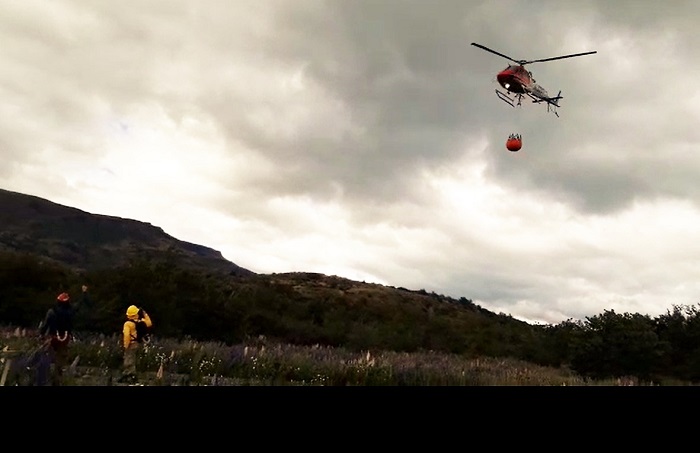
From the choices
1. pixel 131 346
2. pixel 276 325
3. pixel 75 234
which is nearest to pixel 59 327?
pixel 131 346

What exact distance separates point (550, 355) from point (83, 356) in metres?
25.0

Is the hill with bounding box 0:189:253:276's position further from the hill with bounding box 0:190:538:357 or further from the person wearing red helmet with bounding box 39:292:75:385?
the person wearing red helmet with bounding box 39:292:75:385

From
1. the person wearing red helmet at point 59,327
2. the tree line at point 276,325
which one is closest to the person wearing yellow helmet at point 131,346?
the person wearing red helmet at point 59,327

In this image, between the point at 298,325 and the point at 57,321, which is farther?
the point at 298,325

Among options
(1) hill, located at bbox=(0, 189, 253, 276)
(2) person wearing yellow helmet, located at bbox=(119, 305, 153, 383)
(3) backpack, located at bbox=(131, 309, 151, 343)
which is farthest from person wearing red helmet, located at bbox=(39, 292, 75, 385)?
(1) hill, located at bbox=(0, 189, 253, 276)

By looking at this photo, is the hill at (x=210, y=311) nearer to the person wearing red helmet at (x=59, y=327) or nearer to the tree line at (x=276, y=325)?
the tree line at (x=276, y=325)

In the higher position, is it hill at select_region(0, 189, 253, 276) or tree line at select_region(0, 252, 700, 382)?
hill at select_region(0, 189, 253, 276)

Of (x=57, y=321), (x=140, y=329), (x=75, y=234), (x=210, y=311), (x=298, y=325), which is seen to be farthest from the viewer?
(x=75, y=234)

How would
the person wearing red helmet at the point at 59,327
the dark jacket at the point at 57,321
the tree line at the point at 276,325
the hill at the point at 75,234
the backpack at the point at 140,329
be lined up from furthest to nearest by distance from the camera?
the hill at the point at 75,234
the tree line at the point at 276,325
the backpack at the point at 140,329
the dark jacket at the point at 57,321
the person wearing red helmet at the point at 59,327

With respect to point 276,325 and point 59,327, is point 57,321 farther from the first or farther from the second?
point 276,325
